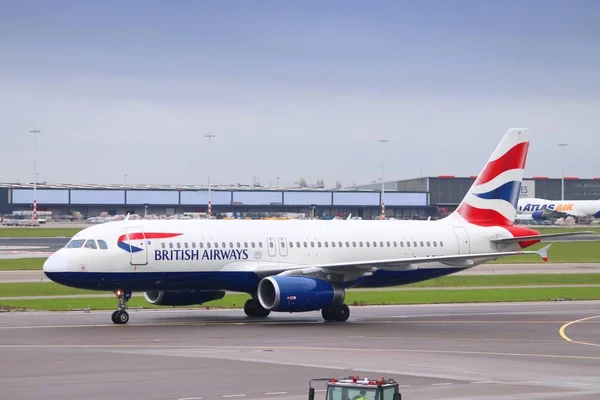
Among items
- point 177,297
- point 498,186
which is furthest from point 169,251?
point 498,186

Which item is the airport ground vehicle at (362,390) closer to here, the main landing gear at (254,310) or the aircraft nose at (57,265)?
the aircraft nose at (57,265)

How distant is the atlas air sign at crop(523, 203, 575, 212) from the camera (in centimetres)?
18775

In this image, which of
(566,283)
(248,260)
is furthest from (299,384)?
(566,283)

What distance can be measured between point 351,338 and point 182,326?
7.83 meters

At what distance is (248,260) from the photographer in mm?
45500

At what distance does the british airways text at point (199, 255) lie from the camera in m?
43.2

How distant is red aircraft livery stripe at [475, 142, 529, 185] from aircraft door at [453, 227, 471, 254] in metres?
3.08

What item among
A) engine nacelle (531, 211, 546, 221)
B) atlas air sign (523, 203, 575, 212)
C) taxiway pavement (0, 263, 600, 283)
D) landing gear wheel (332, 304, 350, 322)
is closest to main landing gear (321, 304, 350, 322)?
landing gear wheel (332, 304, 350, 322)

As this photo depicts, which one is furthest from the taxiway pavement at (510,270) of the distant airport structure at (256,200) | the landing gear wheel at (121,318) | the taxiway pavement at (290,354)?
the distant airport structure at (256,200)

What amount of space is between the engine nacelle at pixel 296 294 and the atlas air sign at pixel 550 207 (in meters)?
151

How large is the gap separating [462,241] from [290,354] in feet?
71.0

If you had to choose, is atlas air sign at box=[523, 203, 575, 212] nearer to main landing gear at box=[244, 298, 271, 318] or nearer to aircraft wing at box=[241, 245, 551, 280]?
aircraft wing at box=[241, 245, 551, 280]

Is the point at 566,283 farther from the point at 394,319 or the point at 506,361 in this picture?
the point at 506,361

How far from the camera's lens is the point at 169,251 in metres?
43.4
